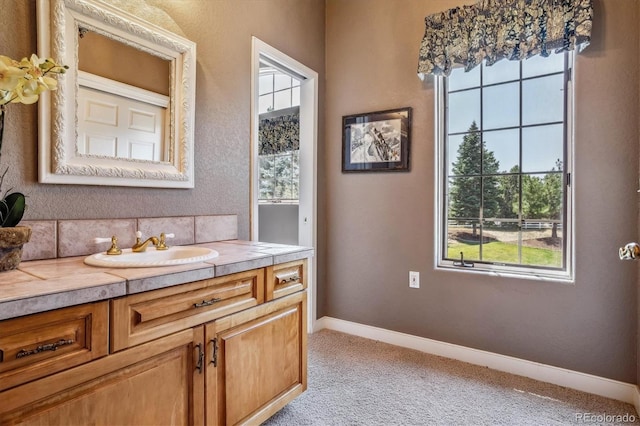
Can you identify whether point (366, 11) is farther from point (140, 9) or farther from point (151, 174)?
point (151, 174)

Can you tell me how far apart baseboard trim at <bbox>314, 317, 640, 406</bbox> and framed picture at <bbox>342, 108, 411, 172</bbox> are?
1239 mm

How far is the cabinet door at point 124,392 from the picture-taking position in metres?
0.85

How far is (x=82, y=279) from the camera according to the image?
3.21 feet

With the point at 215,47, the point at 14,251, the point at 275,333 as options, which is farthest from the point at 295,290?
the point at 215,47

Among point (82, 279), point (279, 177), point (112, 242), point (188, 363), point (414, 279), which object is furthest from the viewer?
point (279, 177)

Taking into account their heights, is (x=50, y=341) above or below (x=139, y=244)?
below

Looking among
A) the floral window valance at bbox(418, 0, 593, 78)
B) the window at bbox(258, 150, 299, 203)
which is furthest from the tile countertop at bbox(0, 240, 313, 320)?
the window at bbox(258, 150, 299, 203)

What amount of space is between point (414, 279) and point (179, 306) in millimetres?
1760

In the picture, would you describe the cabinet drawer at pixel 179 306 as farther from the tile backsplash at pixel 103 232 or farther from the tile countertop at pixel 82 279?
the tile backsplash at pixel 103 232

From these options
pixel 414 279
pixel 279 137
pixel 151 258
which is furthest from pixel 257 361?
pixel 279 137

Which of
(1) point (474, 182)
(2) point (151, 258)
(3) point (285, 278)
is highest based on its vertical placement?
(1) point (474, 182)

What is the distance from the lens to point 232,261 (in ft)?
4.35

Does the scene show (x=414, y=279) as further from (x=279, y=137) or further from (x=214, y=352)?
(x=279, y=137)

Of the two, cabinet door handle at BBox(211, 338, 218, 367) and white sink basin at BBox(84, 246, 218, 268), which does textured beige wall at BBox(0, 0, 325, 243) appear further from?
cabinet door handle at BBox(211, 338, 218, 367)
